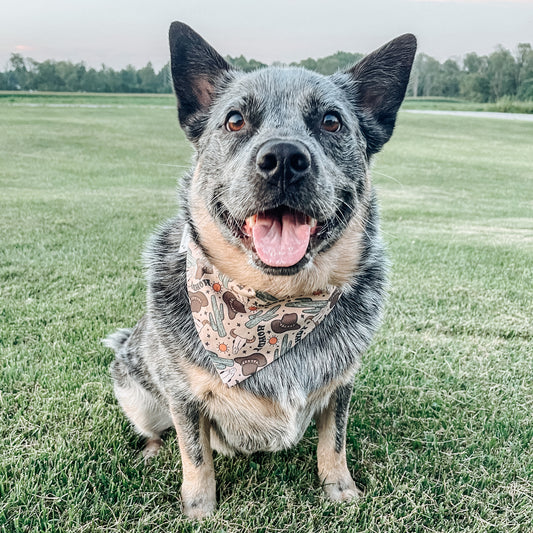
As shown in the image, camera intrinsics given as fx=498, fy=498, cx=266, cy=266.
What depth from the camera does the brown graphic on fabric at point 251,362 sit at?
2.34 metres

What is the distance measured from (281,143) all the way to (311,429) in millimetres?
1797

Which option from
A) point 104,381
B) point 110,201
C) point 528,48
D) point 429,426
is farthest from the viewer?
point 528,48

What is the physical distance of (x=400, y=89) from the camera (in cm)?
263

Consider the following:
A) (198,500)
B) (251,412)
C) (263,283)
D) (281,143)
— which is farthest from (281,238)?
(198,500)

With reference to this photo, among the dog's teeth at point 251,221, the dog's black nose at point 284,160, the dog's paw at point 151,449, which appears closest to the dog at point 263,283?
the dog's teeth at point 251,221

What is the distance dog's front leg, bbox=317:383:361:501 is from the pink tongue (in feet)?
2.64

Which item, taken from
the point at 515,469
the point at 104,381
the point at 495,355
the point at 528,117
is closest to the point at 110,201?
the point at 104,381

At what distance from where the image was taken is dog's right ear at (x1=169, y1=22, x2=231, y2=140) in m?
2.49

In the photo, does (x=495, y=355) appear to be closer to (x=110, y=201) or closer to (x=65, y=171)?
(x=110, y=201)

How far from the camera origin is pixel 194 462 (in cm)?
237

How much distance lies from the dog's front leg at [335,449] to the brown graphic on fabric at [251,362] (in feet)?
1.34

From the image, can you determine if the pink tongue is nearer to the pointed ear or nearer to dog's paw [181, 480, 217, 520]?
the pointed ear

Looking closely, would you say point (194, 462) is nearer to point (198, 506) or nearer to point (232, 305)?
point (198, 506)

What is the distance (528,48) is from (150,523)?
5001 cm
